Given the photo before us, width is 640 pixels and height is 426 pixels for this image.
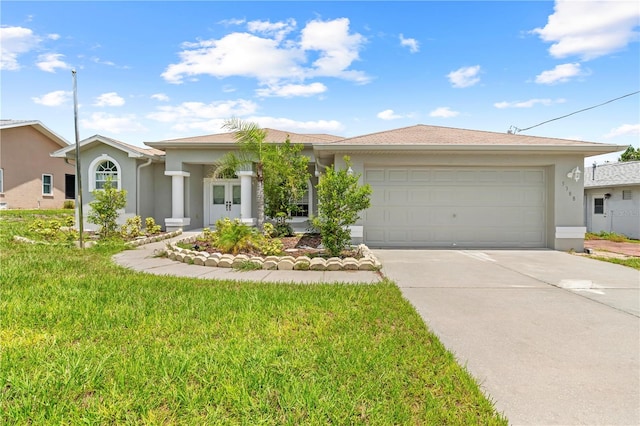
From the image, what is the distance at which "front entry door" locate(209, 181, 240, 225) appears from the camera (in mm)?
14734

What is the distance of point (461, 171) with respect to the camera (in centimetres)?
991

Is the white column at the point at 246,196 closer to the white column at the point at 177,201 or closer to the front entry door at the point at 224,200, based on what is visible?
the front entry door at the point at 224,200

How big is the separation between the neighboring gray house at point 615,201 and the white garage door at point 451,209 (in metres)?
8.23

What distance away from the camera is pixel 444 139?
31.9 ft

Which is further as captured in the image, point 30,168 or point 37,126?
point 37,126

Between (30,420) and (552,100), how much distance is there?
23474 mm

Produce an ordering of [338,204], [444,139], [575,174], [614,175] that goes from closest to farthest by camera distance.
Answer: [338,204], [575,174], [444,139], [614,175]

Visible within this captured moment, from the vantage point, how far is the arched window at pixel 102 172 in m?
12.9

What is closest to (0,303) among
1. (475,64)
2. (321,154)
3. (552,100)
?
(321,154)

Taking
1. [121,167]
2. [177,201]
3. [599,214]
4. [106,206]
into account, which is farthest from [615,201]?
[121,167]

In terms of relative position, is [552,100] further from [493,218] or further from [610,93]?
[493,218]

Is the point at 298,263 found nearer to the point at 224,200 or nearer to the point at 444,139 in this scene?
the point at 444,139

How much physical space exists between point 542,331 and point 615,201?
640 inches

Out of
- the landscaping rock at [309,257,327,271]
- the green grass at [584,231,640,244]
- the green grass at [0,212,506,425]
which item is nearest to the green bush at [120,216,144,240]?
the green grass at [0,212,506,425]
